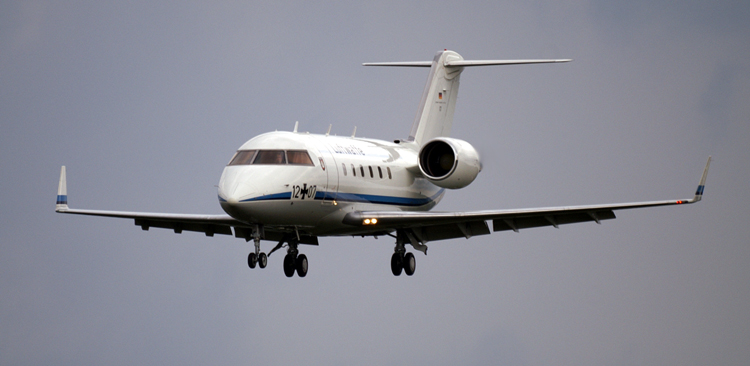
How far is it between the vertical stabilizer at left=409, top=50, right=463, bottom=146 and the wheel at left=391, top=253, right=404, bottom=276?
5075 millimetres

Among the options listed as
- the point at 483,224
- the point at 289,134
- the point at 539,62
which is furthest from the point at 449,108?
the point at 289,134

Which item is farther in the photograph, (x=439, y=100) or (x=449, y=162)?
(x=439, y=100)

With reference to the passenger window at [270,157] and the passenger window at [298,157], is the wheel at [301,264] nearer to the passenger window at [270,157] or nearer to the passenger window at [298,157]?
the passenger window at [298,157]

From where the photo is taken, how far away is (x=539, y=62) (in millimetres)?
38750

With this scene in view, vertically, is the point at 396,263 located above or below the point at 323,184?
below

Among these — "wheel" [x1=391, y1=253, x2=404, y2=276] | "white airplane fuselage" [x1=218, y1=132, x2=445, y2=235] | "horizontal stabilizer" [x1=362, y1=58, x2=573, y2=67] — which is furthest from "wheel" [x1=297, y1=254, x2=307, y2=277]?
"horizontal stabilizer" [x1=362, y1=58, x2=573, y2=67]

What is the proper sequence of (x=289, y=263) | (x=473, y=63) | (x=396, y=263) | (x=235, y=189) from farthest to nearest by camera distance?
1. (x=473, y=63)
2. (x=396, y=263)
3. (x=289, y=263)
4. (x=235, y=189)

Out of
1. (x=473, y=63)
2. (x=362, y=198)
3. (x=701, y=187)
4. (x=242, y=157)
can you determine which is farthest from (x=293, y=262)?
(x=701, y=187)

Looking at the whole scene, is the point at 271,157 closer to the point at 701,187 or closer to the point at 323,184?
the point at 323,184

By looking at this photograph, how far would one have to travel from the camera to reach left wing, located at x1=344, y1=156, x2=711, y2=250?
33.8 metres

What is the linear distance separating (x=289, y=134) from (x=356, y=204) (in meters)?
2.73

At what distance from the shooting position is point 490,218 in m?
35.0

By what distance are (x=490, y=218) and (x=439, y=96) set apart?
7.84m

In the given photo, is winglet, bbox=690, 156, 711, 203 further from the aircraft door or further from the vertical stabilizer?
the vertical stabilizer
